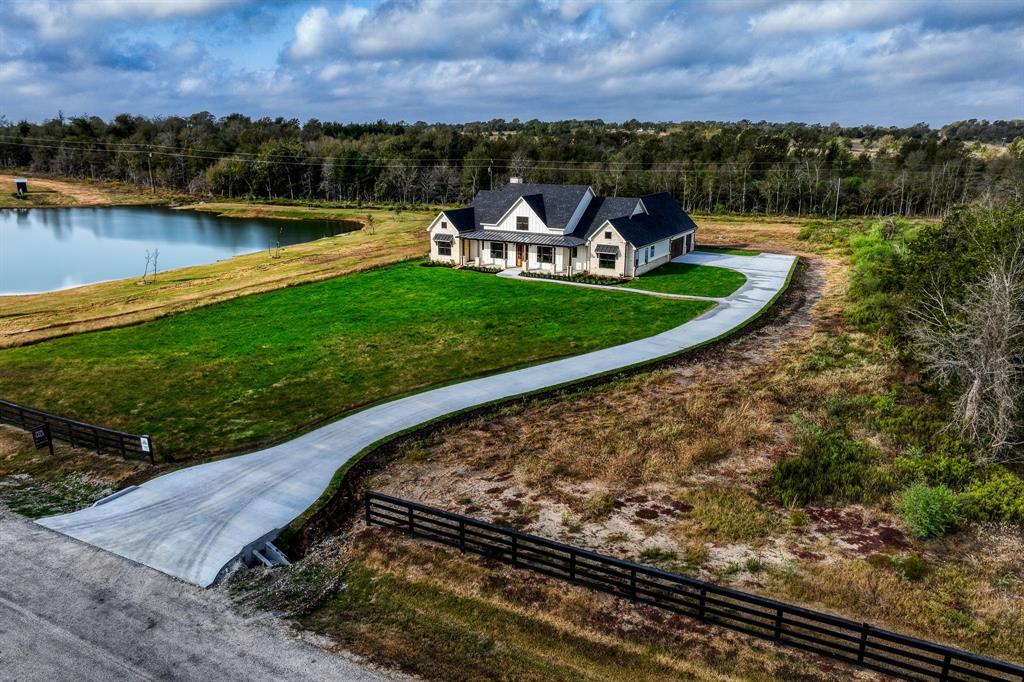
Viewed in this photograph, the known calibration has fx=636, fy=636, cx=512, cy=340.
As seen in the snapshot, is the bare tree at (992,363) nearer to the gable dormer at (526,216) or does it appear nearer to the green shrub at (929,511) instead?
the green shrub at (929,511)

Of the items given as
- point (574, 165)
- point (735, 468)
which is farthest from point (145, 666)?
point (574, 165)

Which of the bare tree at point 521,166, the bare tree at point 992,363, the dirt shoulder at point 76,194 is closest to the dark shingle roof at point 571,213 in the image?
the bare tree at point 992,363

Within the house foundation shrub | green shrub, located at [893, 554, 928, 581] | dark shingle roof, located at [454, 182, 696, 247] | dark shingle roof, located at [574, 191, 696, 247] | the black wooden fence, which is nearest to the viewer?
the black wooden fence

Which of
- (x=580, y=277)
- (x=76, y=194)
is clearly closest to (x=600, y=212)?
(x=580, y=277)

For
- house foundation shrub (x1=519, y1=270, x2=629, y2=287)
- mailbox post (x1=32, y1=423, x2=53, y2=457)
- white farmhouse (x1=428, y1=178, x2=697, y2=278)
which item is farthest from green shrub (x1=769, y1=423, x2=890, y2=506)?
white farmhouse (x1=428, y1=178, x2=697, y2=278)

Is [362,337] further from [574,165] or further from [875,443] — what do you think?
[574,165]

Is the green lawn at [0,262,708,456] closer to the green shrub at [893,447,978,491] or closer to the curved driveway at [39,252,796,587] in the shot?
the curved driveway at [39,252,796,587]
